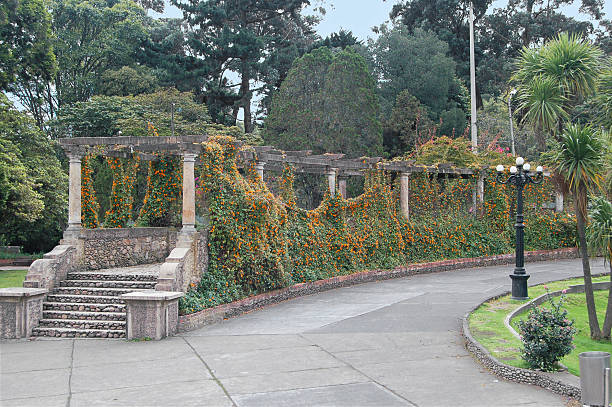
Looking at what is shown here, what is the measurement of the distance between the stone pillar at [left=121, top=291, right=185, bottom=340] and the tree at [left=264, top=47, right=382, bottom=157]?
22435mm

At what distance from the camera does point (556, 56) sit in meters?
13.7

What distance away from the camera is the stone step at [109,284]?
12.4 metres

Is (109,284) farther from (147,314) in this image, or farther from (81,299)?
(147,314)

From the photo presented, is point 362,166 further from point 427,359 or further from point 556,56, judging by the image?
point 427,359

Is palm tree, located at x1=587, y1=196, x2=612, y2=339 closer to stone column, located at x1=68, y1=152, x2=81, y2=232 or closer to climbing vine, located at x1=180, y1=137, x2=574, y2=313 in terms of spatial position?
climbing vine, located at x1=180, y1=137, x2=574, y2=313

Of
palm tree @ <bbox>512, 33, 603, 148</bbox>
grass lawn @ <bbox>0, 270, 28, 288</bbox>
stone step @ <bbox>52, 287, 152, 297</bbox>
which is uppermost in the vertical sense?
palm tree @ <bbox>512, 33, 603, 148</bbox>

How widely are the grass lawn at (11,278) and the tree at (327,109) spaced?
15.1 metres

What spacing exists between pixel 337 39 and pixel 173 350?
3416 cm

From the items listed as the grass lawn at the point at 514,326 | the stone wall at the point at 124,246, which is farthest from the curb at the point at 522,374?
the stone wall at the point at 124,246

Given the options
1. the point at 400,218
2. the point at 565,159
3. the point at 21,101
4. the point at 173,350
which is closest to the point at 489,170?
the point at 400,218

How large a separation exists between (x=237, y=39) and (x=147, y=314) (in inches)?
1168

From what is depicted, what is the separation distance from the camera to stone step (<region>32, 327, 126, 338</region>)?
1107cm

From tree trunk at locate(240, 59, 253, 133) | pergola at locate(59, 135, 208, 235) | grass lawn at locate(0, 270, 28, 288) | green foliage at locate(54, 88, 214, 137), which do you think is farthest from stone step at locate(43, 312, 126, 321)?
tree trunk at locate(240, 59, 253, 133)

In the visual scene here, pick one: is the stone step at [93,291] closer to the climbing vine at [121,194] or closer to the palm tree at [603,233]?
the climbing vine at [121,194]
